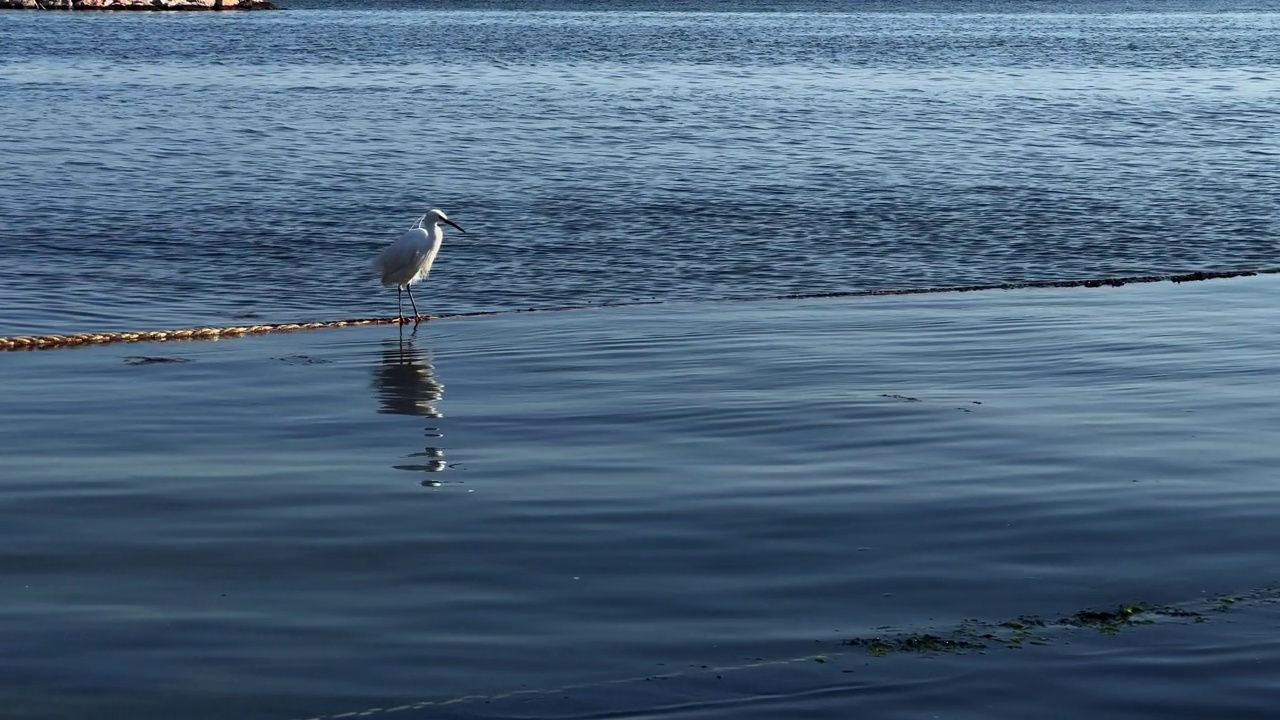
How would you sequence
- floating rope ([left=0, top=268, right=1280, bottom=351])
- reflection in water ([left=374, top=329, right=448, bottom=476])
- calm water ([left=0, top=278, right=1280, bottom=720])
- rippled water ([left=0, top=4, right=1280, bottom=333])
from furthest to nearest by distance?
1. rippled water ([left=0, top=4, right=1280, bottom=333])
2. floating rope ([left=0, top=268, right=1280, bottom=351])
3. reflection in water ([left=374, top=329, right=448, bottom=476])
4. calm water ([left=0, top=278, right=1280, bottom=720])

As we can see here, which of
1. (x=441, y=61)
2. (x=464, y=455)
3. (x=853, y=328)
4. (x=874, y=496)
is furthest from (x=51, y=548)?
(x=441, y=61)

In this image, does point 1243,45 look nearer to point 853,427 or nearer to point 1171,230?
point 1171,230

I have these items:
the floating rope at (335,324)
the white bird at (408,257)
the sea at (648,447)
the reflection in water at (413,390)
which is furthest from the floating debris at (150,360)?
the white bird at (408,257)

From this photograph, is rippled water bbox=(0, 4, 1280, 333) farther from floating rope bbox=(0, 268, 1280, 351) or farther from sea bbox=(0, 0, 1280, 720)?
floating rope bbox=(0, 268, 1280, 351)

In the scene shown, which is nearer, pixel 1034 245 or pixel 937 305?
pixel 937 305

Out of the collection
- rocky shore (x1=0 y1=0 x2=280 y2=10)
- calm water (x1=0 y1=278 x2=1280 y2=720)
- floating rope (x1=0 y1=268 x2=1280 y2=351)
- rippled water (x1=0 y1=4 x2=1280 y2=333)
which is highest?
calm water (x1=0 y1=278 x2=1280 y2=720)

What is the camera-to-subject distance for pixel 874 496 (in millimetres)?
7746

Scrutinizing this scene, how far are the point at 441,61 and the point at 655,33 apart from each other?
23017 mm

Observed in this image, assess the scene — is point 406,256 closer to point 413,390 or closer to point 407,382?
point 407,382

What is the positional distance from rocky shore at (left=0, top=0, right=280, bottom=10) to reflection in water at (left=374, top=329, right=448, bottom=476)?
104354mm

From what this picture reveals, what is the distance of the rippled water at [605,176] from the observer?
18.3 m

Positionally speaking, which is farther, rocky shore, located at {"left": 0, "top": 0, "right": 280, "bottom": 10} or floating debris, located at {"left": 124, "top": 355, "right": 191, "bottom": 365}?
rocky shore, located at {"left": 0, "top": 0, "right": 280, "bottom": 10}

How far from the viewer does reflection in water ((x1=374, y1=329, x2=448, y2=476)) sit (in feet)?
28.6

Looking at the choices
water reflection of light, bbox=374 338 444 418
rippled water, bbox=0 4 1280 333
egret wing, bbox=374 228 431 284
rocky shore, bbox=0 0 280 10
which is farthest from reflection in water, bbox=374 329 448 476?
rocky shore, bbox=0 0 280 10
